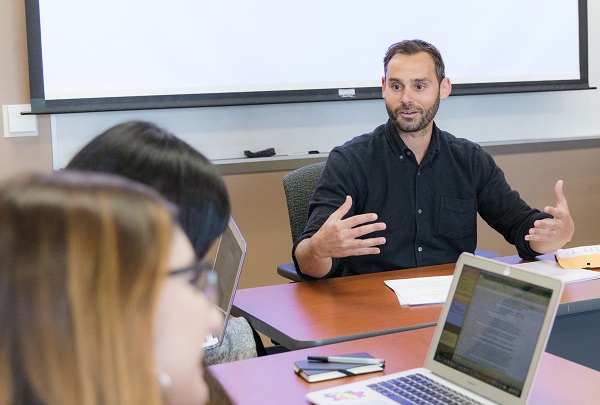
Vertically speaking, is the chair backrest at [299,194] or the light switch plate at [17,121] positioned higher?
the light switch plate at [17,121]

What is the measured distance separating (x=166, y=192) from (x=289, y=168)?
231 centimetres

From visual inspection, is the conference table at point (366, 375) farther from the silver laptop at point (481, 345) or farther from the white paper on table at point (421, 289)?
the white paper on table at point (421, 289)

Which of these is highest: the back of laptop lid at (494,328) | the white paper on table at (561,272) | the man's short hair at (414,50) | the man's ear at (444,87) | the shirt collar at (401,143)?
the man's short hair at (414,50)

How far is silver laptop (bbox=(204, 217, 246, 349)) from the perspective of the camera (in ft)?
6.15

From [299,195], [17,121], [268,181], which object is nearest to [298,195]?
[299,195]

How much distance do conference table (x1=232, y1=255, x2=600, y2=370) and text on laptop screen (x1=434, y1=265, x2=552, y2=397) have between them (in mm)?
369

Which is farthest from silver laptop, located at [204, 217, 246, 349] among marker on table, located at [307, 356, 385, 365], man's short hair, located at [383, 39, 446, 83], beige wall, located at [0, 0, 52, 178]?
beige wall, located at [0, 0, 52, 178]

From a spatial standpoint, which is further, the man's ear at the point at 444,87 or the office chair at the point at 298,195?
the man's ear at the point at 444,87

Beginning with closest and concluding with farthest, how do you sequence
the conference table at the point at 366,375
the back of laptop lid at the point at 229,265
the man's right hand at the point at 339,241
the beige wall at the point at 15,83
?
1. the conference table at the point at 366,375
2. the back of laptop lid at the point at 229,265
3. the man's right hand at the point at 339,241
4. the beige wall at the point at 15,83

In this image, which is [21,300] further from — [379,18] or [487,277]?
[379,18]

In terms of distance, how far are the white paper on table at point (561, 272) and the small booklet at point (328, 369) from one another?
2.54 ft

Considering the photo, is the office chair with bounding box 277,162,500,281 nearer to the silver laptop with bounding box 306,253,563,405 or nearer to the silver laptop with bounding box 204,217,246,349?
the silver laptop with bounding box 204,217,246,349

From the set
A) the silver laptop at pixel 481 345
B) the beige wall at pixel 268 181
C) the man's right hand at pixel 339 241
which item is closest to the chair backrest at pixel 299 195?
the man's right hand at pixel 339 241

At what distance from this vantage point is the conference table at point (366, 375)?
4.95ft
